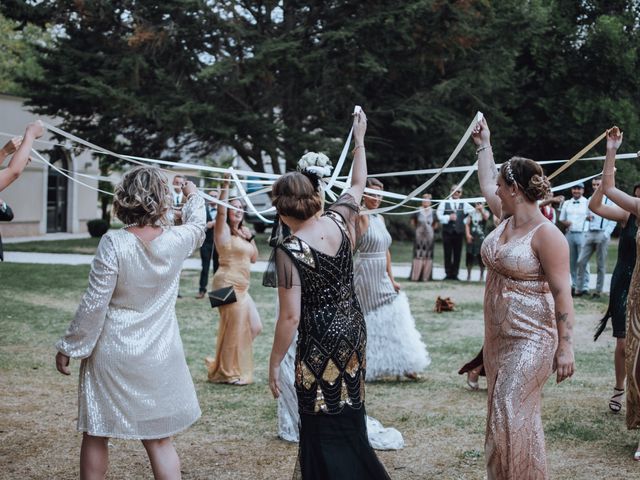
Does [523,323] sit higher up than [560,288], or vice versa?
[560,288]

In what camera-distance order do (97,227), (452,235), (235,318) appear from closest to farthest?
(235,318) → (452,235) → (97,227)

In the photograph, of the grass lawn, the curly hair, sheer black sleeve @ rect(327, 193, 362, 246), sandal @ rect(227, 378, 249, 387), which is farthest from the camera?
sandal @ rect(227, 378, 249, 387)

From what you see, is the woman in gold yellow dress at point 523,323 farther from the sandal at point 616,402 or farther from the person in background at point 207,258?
the person in background at point 207,258

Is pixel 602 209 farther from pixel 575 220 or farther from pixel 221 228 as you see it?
pixel 575 220

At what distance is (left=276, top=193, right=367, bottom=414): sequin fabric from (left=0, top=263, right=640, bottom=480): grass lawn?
4.65 ft

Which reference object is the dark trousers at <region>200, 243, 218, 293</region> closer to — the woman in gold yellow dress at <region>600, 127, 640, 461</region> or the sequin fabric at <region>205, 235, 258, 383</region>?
the sequin fabric at <region>205, 235, 258, 383</region>

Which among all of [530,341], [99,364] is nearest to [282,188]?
[99,364]

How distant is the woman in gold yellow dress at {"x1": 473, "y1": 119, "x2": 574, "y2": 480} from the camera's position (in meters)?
4.08

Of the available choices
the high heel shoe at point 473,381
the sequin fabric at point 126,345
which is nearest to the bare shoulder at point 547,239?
the sequin fabric at point 126,345

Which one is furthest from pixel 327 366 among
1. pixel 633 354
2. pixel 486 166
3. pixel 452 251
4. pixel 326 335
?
pixel 452 251

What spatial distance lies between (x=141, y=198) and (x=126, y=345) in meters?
0.73

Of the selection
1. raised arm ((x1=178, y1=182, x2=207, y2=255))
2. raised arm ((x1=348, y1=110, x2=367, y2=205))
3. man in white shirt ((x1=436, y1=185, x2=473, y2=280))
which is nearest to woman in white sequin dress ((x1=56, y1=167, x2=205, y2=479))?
raised arm ((x1=178, y1=182, x2=207, y2=255))

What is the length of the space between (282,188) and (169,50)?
22648 mm

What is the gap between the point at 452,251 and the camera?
18.0 m
